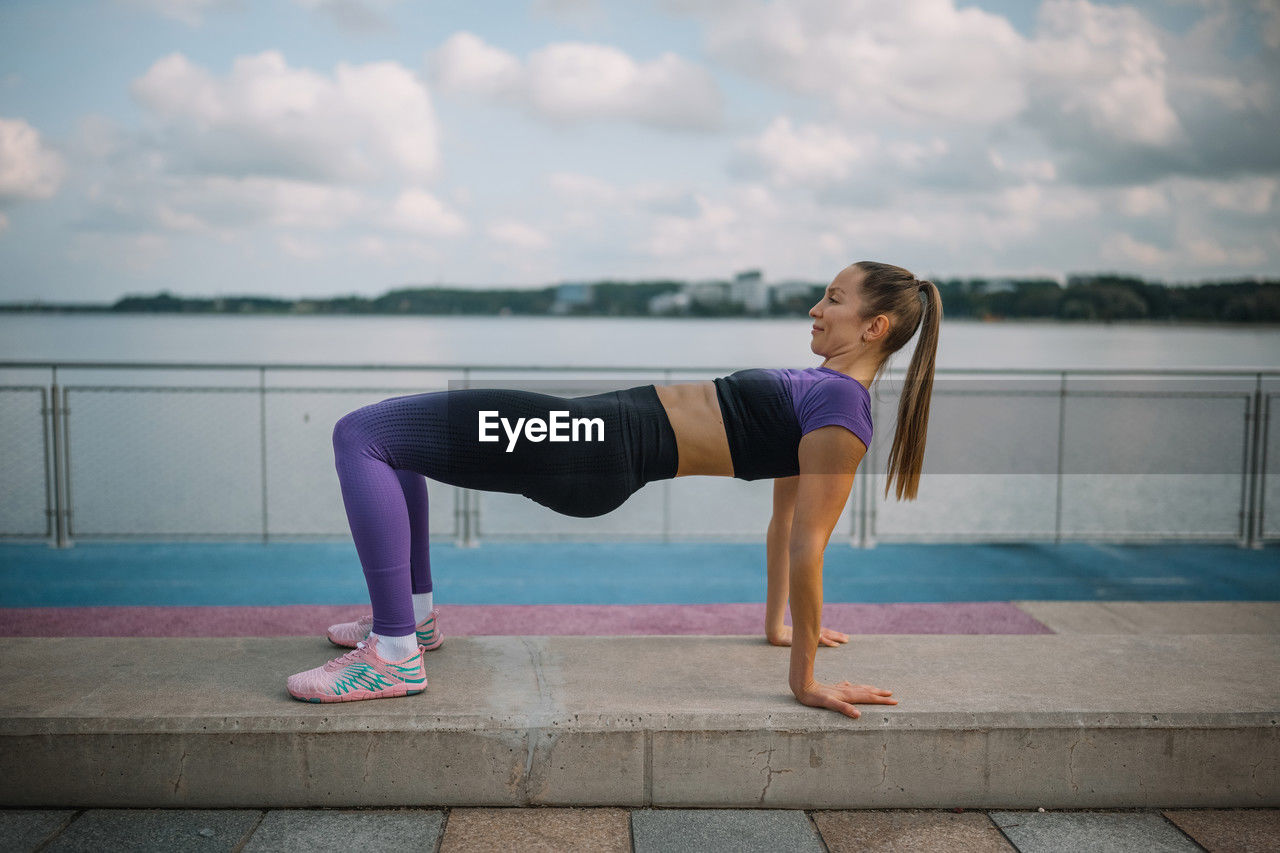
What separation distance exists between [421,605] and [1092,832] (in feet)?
5.82

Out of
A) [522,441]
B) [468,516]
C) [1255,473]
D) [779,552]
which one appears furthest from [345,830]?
[1255,473]

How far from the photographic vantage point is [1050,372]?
5852 mm

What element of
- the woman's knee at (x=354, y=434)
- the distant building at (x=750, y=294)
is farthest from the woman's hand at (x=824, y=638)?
the distant building at (x=750, y=294)

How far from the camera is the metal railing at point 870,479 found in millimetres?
5629

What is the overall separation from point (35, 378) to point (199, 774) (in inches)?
976

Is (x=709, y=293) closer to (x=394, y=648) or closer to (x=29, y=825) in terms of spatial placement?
(x=394, y=648)

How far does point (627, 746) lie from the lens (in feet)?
6.78

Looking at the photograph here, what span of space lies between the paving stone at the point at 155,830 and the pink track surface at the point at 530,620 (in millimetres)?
1481

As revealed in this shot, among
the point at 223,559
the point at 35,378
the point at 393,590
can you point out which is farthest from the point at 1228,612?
the point at 35,378

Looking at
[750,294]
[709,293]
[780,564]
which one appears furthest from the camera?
[709,293]

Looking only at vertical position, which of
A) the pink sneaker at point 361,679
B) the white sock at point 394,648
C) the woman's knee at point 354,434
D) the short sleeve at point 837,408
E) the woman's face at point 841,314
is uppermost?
the woman's face at point 841,314

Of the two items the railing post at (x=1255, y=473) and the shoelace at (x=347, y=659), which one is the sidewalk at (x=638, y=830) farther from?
the railing post at (x=1255, y=473)

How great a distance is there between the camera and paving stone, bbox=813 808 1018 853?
1947 millimetres

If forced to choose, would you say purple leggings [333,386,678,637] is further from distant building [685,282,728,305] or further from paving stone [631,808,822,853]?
distant building [685,282,728,305]
